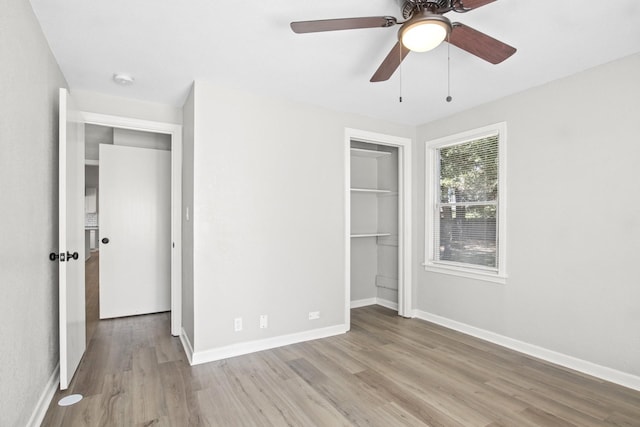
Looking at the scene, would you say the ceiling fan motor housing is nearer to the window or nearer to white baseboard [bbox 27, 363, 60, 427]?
the window

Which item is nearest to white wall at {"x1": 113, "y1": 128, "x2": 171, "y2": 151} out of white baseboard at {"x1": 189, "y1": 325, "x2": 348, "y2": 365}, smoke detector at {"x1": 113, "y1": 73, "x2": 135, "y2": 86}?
smoke detector at {"x1": 113, "y1": 73, "x2": 135, "y2": 86}

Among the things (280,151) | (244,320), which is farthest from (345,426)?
(280,151)

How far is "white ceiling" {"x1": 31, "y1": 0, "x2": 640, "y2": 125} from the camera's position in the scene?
2047 mm

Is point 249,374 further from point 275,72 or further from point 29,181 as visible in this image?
point 275,72

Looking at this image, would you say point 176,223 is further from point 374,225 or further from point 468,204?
point 468,204

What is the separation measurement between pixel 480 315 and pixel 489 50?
2.74 meters

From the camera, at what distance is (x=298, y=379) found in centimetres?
271

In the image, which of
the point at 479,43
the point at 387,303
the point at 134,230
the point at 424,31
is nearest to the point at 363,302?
the point at 387,303

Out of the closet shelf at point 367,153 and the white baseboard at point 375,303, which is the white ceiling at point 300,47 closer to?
the closet shelf at point 367,153

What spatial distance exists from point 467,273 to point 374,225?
1666 millimetres

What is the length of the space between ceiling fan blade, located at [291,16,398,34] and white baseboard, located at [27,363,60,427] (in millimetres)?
2692

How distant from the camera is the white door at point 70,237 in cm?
240

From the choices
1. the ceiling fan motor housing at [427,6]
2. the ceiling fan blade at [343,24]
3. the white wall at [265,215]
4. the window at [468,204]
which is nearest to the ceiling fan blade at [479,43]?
the ceiling fan motor housing at [427,6]

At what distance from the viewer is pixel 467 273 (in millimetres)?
3812
